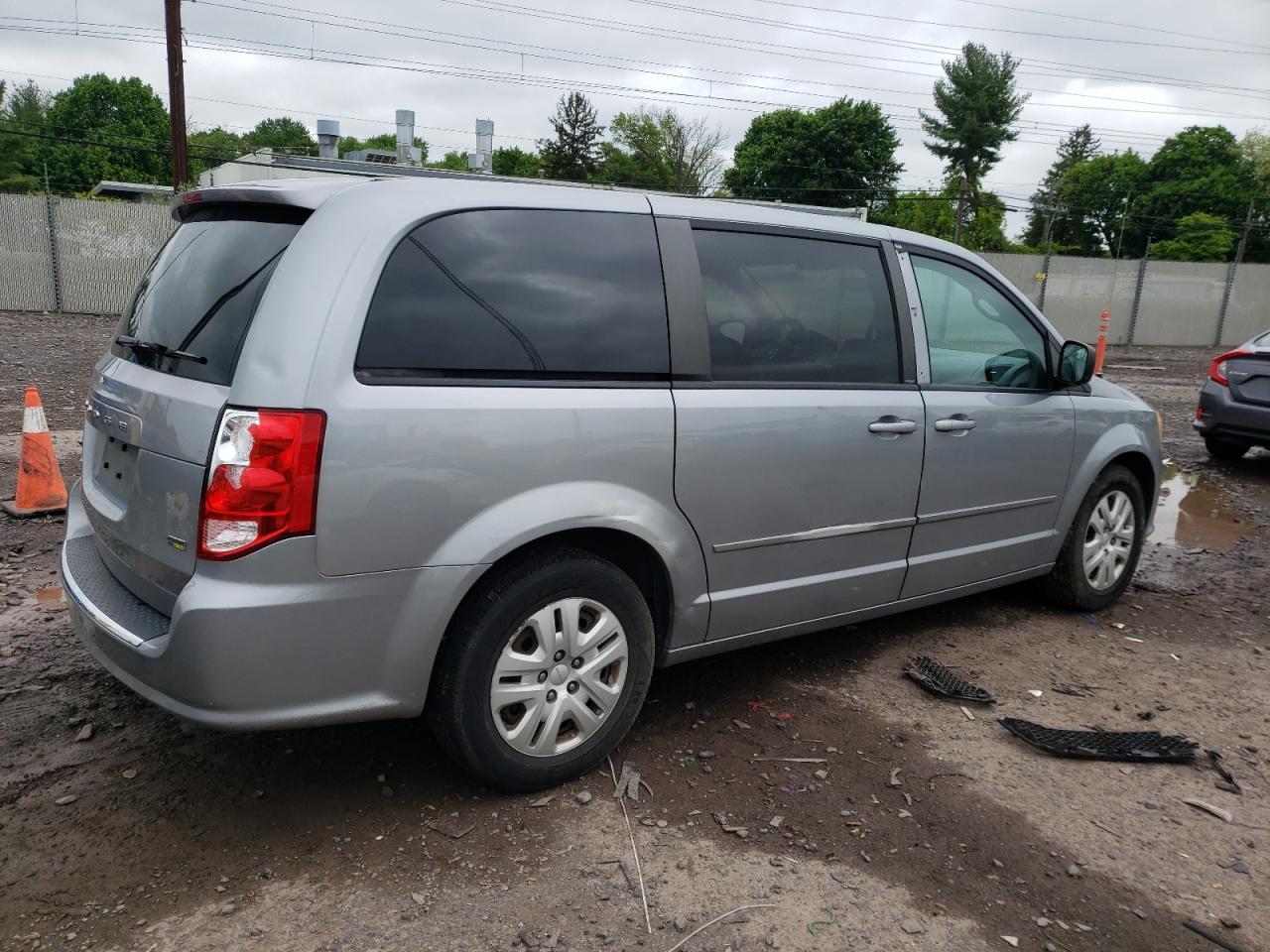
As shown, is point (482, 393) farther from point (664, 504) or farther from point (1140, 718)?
point (1140, 718)

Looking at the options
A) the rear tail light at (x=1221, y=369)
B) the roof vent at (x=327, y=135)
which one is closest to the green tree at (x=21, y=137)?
the roof vent at (x=327, y=135)

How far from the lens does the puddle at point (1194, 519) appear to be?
6879 millimetres

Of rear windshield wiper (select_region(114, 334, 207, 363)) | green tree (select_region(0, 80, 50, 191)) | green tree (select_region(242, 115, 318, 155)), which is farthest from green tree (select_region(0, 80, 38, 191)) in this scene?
rear windshield wiper (select_region(114, 334, 207, 363))

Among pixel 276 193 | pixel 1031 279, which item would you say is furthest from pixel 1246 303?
pixel 276 193

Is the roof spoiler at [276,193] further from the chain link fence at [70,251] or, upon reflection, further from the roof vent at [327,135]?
the roof vent at [327,135]

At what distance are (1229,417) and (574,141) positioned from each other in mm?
69657

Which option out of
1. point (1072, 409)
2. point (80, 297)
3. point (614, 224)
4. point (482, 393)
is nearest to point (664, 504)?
point (482, 393)

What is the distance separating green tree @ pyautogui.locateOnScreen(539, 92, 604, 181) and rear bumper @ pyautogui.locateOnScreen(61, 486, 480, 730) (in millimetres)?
73964

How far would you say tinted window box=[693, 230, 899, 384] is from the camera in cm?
339

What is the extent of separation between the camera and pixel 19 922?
244 cm

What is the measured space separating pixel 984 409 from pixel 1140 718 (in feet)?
4.49

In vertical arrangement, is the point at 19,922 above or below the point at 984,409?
below

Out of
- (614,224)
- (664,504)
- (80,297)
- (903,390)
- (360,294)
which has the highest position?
(614,224)

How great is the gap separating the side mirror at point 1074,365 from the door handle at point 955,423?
29.3 inches
